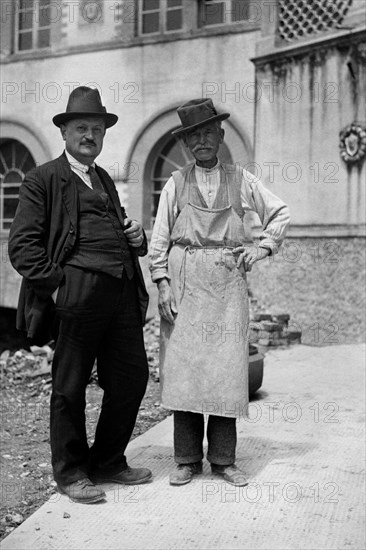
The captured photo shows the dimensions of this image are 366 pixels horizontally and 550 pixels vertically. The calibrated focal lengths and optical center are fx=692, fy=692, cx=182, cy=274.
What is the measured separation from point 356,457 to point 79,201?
2.37 metres

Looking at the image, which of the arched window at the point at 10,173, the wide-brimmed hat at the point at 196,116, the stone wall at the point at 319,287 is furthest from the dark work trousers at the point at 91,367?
the arched window at the point at 10,173

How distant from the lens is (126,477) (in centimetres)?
382

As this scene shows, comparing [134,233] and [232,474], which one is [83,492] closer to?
[232,474]

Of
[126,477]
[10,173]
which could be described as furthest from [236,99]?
[126,477]

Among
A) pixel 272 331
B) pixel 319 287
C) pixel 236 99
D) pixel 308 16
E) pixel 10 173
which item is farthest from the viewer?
pixel 10 173

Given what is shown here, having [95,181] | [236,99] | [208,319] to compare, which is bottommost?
[208,319]

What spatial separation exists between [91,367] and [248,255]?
1060mm

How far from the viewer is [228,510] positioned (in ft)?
11.6

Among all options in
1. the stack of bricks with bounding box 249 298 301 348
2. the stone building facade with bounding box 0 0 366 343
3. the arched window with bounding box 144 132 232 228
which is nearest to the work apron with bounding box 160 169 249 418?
the stack of bricks with bounding box 249 298 301 348

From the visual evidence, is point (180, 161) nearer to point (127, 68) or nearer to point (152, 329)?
point (127, 68)

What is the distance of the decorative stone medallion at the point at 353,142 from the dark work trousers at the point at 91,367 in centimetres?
642

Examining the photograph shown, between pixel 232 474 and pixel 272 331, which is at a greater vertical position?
pixel 272 331

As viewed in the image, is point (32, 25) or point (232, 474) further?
point (32, 25)

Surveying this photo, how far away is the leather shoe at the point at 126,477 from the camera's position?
12.5ft
